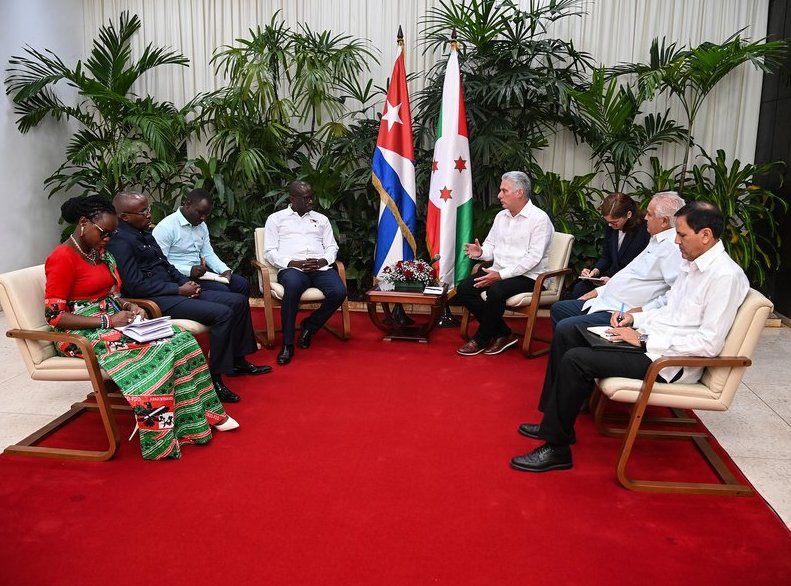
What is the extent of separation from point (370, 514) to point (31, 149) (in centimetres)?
562

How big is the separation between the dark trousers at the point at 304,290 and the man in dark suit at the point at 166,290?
0.51 meters

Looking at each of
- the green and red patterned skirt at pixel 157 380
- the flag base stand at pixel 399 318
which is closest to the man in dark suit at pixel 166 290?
the green and red patterned skirt at pixel 157 380

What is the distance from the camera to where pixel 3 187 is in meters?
6.08

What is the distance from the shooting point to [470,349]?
4.91 m

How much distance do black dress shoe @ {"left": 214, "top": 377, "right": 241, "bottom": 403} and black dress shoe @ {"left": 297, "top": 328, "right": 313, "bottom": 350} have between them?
109 cm

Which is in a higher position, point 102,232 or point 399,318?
point 102,232

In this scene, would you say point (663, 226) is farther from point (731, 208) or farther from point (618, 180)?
point (618, 180)

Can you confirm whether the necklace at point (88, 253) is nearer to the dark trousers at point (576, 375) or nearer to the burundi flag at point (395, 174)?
the dark trousers at point (576, 375)

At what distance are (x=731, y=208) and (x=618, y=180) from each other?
1.04 m

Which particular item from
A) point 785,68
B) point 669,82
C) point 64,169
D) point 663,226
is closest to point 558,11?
point 669,82

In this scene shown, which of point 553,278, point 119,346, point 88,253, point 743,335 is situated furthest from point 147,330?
point 553,278

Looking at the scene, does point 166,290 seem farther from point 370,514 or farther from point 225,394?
point 370,514

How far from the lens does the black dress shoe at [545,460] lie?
10.1 feet

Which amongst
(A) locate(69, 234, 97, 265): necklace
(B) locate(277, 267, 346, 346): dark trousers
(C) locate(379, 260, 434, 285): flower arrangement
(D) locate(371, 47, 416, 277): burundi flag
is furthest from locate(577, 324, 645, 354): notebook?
(D) locate(371, 47, 416, 277): burundi flag
